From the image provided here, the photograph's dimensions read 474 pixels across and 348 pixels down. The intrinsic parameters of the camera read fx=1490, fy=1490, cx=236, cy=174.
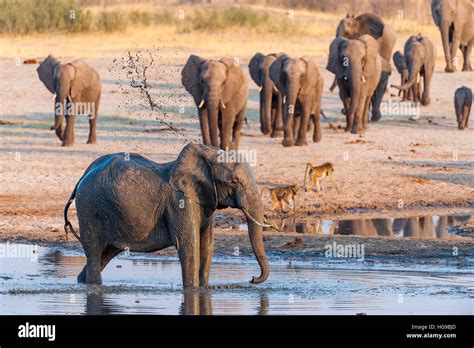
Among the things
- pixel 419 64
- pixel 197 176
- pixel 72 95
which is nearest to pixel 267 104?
pixel 72 95

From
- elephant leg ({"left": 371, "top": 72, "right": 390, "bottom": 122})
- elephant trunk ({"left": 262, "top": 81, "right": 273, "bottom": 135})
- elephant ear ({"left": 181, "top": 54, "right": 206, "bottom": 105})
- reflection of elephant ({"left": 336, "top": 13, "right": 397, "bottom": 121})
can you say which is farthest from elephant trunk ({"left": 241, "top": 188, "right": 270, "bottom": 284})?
reflection of elephant ({"left": 336, "top": 13, "right": 397, "bottom": 121})

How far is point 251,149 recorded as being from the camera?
25375mm

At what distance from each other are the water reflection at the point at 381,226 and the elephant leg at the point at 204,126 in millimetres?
5518

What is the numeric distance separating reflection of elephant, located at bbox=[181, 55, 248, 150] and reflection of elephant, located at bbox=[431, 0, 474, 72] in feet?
48.3

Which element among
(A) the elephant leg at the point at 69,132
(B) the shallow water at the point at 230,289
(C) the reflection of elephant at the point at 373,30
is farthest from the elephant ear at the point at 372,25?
(B) the shallow water at the point at 230,289

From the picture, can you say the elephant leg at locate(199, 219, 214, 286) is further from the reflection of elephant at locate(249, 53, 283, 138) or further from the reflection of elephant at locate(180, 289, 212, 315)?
the reflection of elephant at locate(249, 53, 283, 138)

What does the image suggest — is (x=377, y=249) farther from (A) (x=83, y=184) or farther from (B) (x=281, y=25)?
(B) (x=281, y=25)

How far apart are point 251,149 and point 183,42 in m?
19.2

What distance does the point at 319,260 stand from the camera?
Answer: 53.0 feet

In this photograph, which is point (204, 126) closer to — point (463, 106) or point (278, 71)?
point (278, 71)

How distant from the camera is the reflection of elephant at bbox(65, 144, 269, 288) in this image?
13203 millimetres

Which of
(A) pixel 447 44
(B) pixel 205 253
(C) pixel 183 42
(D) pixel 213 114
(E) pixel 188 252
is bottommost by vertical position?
(C) pixel 183 42

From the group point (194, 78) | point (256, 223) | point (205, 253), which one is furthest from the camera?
point (194, 78)
